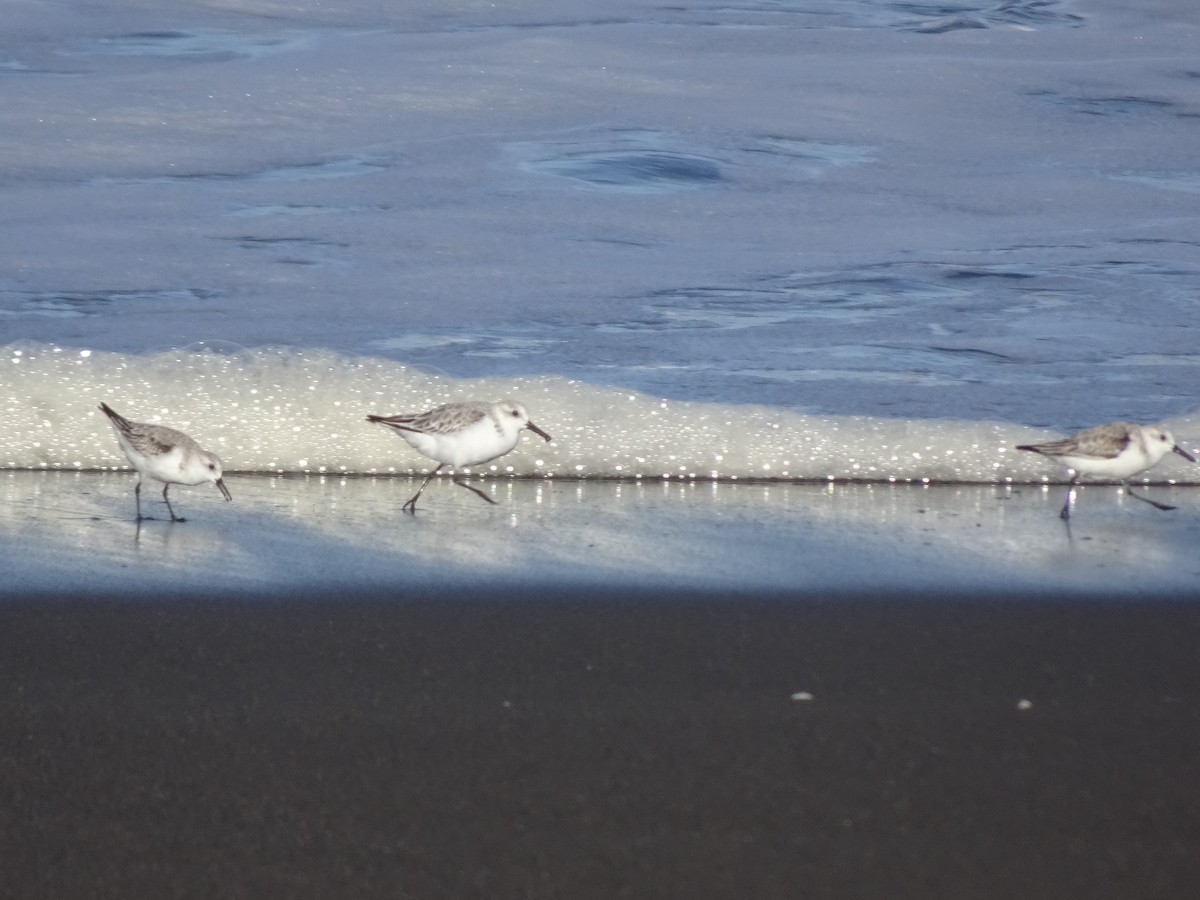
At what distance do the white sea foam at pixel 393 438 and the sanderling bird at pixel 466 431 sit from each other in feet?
0.95

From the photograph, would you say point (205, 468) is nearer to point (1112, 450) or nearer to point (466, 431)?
point (466, 431)

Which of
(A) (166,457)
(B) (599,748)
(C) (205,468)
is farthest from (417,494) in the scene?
(B) (599,748)

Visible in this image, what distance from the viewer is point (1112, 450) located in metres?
4.42

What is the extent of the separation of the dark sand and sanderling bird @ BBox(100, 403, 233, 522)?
1.09 meters

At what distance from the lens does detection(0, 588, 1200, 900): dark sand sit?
2.05m

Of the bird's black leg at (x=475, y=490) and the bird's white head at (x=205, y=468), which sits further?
the bird's black leg at (x=475, y=490)

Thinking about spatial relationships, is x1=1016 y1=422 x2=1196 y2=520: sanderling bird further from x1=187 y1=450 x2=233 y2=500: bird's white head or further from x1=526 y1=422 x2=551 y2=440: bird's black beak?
x1=187 y1=450 x2=233 y2=500: bird's white head

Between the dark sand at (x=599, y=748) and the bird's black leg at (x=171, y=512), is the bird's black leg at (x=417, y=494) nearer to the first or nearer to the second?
the bird's black leg at (x=171, y=512)

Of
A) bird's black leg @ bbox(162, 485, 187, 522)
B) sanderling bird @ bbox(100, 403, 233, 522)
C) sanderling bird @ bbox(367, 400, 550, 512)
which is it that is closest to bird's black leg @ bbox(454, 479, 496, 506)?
sanderling bird @ bbox(367, 400, 550, 512)

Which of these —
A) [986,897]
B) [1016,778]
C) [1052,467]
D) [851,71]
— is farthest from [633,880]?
[851,71]

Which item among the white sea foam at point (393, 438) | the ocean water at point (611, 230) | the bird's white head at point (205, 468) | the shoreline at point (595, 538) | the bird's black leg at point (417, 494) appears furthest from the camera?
the ocean water at point (611, 230)

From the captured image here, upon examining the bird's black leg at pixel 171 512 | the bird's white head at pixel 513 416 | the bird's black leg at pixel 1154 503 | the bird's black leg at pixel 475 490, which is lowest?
the bird's black leg at pixel 475 490

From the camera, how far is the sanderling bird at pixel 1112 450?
443 centimetres

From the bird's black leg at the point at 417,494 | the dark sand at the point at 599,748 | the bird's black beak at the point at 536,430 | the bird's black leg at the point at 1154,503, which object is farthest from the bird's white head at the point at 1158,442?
the bird's black leg at the point at 417,494
